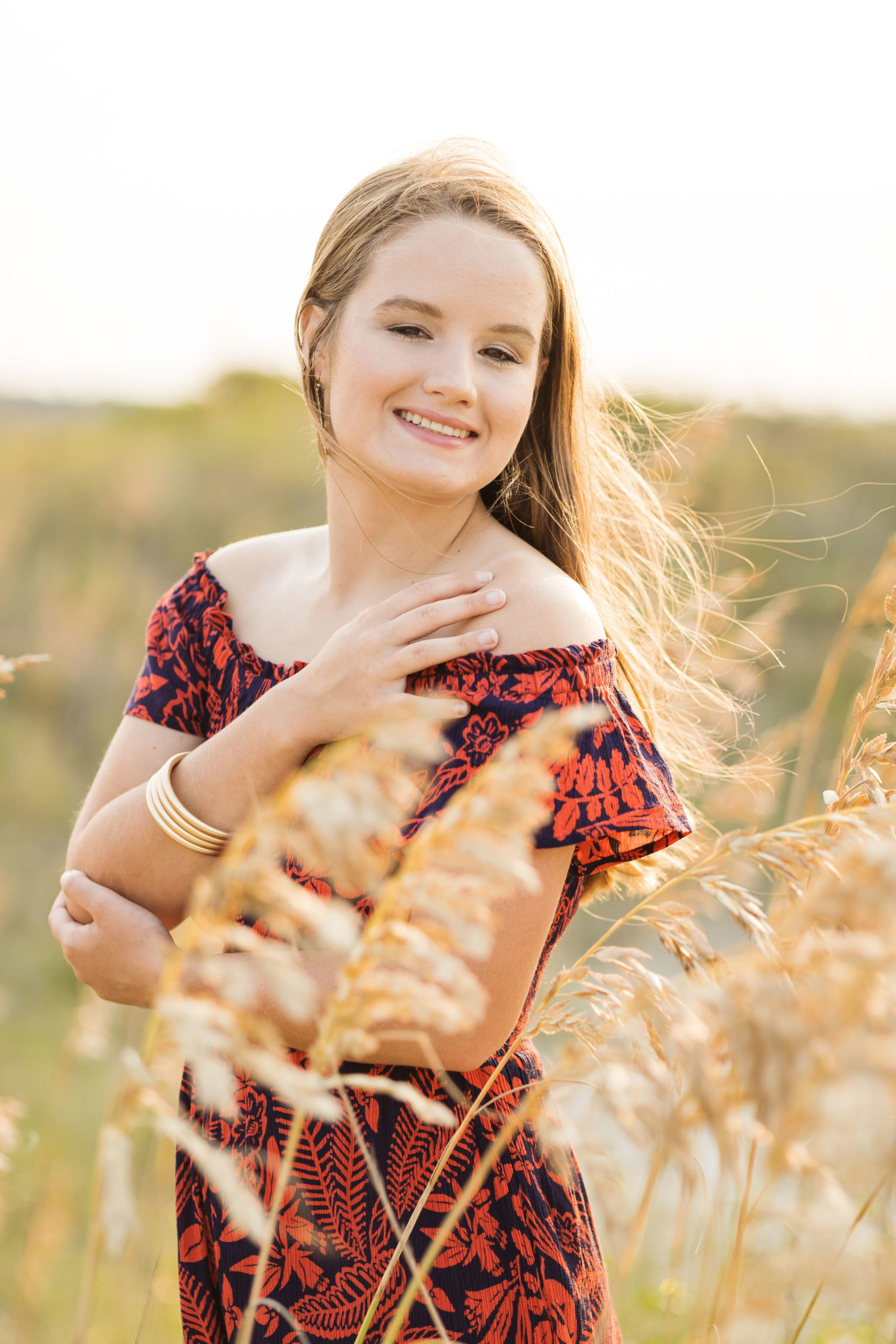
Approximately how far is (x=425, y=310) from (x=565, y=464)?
41 cm

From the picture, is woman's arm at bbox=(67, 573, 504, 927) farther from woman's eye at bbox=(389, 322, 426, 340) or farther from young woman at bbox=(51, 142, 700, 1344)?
woman's eye at bbox=(389, 322, 426, 340)

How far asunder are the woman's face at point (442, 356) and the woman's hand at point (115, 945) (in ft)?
2.43

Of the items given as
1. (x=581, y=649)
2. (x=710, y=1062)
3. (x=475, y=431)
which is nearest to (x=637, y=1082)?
(x=710, y=1062)

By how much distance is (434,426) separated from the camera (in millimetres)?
1544

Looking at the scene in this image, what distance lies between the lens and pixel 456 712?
1.31 metres

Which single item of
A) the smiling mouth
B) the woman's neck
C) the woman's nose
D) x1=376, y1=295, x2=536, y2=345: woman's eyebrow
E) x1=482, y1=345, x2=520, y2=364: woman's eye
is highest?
x1=376, y1=295, x2=536, y2=345: woman's eyebrow

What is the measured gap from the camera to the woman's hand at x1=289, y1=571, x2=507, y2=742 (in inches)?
54.1

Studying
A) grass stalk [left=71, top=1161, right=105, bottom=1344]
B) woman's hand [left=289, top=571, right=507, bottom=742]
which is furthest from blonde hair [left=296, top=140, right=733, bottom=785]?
grass stalk [left=71, top=1161, right=105, bottom=1344]

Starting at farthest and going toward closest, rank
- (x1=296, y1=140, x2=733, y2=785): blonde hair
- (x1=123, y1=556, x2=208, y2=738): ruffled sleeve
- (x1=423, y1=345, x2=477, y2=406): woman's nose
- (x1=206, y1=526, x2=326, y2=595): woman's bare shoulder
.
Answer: (x1=206, y1=526, x2=326, y2=595): woman's bare shoulder < (x1=123, y1=556, x2=208, y2=738): ruffled sleeve < (x1=296, y1=140, x2=733, y2=785): blonde hair < (x1=423, y1=345, x2=477, y2=406): woman's nose

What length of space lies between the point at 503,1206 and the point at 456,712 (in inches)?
26.8

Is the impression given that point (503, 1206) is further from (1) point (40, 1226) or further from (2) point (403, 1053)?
(1) point (40, 1226)

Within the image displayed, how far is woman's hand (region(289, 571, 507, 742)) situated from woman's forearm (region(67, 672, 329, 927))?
3 centimetres

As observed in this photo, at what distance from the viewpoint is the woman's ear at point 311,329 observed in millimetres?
1783

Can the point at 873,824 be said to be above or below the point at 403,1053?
above
